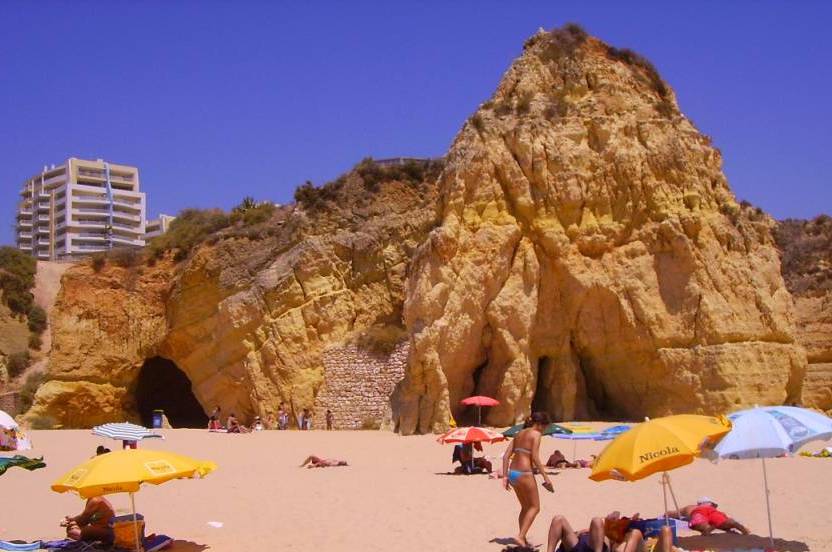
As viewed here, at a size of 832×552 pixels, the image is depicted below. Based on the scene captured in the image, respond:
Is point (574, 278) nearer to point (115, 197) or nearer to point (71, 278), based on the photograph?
point (71, 278)

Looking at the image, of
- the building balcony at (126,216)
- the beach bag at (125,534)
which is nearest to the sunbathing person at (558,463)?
the beach bag at (125,534)

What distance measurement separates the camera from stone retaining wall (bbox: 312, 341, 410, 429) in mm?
29375

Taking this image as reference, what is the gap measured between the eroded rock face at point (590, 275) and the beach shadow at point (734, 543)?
1406 cm

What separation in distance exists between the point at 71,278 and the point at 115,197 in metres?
69.6

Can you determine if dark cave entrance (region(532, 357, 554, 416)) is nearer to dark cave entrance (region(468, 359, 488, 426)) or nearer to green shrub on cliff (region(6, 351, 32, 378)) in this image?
dark cave entrance (region(468, 359, 488, 426))

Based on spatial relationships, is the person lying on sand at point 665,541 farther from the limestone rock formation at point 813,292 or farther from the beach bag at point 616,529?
the limestone rock formation at point 813,292

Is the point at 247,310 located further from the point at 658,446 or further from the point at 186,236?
the point at 658,446

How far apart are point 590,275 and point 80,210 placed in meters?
84.3

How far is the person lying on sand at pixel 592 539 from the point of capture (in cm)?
762

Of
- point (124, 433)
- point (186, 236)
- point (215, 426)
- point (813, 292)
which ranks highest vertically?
point (186, 236)

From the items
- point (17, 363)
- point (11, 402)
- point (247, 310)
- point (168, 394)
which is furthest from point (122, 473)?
point (17, 363)

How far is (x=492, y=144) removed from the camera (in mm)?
25797

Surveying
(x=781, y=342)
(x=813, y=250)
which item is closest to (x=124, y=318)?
(x=781, y=342)

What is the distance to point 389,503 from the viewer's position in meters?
12.1
